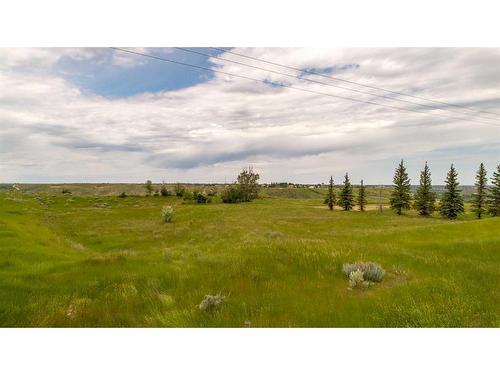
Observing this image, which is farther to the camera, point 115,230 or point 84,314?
point 115,230

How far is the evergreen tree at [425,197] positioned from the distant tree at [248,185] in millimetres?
60413

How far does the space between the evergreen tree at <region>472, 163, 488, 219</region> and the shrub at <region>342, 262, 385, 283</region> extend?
9318cm

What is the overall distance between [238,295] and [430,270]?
5964mm

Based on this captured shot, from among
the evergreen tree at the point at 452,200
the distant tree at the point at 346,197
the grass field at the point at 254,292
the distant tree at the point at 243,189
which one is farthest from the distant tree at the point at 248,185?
the grass field at the point at 254,292

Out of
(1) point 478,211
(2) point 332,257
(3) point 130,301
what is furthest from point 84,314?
(1) point 478,211

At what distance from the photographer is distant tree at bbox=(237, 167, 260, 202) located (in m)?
122

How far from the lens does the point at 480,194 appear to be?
8162 centimetres

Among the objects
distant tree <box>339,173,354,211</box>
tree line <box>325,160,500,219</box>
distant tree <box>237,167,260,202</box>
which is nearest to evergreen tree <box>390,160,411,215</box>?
tree line <box>325,160,500,219</box>

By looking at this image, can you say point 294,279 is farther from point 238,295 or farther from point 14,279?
point 14,279

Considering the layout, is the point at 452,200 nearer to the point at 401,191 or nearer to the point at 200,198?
the point at 401,191

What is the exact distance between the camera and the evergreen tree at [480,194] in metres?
80.6

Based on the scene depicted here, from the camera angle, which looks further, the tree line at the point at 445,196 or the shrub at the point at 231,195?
the shrub at the point at 231,195

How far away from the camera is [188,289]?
24.6ft

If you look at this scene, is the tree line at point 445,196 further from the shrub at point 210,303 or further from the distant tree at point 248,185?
the shrub at point 210,303
